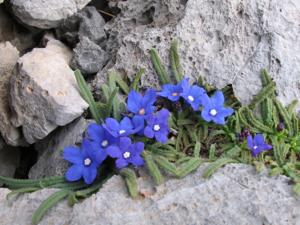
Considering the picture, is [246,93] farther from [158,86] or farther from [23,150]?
[23,150]

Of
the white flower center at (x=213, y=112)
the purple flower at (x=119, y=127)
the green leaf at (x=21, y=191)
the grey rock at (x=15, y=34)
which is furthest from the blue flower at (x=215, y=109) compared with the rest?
the grey rock at (x=15, y=34)

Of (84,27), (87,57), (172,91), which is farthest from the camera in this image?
(84,27)

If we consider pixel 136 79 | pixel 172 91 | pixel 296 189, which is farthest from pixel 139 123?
pixel 296 189

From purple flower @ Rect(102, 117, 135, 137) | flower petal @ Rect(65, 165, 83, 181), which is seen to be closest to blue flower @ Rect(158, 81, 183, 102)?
purple flower @ Rect(102, 117, 135, 137)

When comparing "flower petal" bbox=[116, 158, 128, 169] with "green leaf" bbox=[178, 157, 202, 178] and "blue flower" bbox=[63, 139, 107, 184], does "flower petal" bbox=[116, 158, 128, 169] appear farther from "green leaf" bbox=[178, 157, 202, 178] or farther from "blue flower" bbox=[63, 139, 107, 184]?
"green leaf" bbox=[178, 157, 202, 178]

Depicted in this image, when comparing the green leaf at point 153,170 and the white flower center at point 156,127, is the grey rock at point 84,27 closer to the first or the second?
the white flower center at point 156,127

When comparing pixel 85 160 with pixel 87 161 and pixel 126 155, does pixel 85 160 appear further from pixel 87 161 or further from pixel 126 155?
pixel 126 155

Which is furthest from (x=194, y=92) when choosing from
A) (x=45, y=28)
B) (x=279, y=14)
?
(x=45, y=28)
